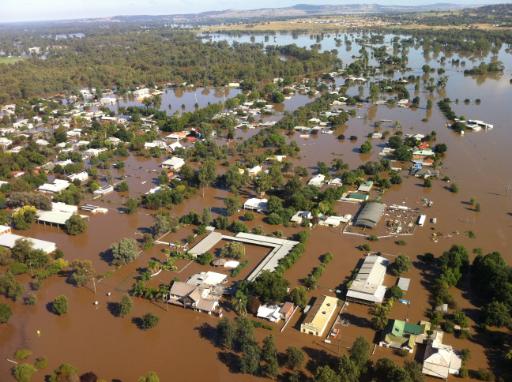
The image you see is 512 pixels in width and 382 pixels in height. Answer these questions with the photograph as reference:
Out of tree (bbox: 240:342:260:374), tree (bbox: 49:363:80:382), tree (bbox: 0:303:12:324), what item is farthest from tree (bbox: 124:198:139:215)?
tree (bbox: 240:342:260:374)

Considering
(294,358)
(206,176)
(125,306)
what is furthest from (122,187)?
(294,358)

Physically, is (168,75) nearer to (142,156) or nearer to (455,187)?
(142,156)

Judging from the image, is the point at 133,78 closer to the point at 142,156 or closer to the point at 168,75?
the point at 168,75

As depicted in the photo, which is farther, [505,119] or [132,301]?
[505,119]

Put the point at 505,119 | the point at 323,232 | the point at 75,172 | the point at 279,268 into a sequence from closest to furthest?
the point at 279,268, the point at 323,232, the point at 75,172, the point at 505,119

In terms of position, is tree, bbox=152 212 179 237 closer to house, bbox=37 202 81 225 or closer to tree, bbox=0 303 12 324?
house, bbox=37 202 81 225

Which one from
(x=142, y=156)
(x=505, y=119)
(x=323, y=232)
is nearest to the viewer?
(x=323, y=232)

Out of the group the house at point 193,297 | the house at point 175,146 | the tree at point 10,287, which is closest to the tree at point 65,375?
the house at point 193,297

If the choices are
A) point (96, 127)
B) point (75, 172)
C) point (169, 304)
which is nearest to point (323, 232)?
point (169, 304)

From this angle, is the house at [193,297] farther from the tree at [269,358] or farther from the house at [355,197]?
the house at [355,197]
